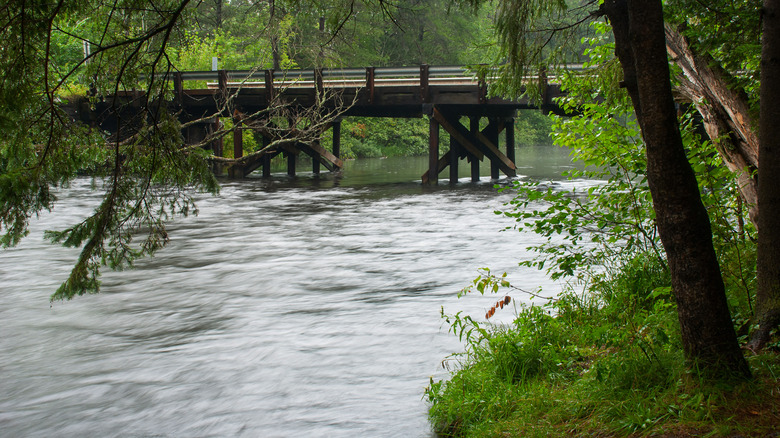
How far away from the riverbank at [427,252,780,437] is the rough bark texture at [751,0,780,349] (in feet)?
0.91

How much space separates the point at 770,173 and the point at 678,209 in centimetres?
77

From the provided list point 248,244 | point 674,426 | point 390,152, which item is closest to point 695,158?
point 674,426

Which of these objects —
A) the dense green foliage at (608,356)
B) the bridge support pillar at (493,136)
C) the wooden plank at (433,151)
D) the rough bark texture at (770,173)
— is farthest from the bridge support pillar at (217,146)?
the rough bark texture at (770,173)

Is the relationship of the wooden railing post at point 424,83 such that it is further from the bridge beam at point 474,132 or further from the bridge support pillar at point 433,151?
the bridge beam at point 474,132

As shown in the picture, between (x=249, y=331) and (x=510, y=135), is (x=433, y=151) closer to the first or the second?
(x=510, y=135)

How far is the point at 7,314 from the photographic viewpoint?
25.6 feet

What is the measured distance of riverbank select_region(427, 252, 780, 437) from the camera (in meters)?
3.43

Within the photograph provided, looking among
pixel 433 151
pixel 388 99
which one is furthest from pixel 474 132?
pixel 388 99

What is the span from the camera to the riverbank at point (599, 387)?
3.43m

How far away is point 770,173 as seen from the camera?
3.91 metres

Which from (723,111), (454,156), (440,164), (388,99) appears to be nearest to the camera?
(723,111)

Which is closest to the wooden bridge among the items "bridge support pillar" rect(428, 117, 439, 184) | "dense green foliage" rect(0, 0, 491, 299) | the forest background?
"bridge support pillar" rect(428, 117, 439, 184)

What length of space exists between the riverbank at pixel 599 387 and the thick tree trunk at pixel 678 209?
7.9 inches

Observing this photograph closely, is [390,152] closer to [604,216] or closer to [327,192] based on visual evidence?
[327,192]
